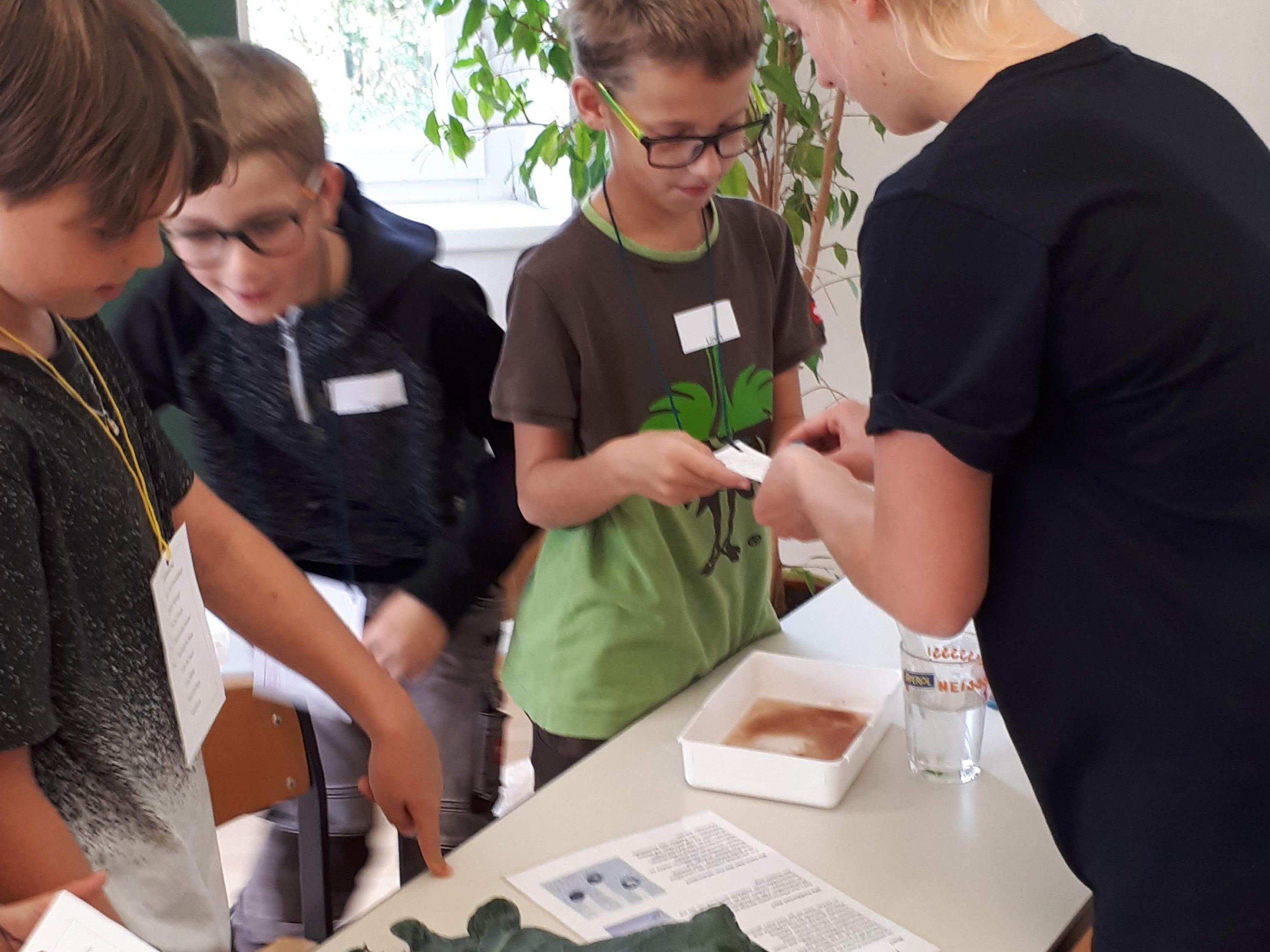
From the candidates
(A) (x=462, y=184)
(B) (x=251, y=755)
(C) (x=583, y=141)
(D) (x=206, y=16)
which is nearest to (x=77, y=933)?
(B) (x=251, y=755)

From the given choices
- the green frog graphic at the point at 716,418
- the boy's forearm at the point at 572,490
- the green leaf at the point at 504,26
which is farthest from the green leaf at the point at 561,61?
the boy's forearm at the point at 572,490

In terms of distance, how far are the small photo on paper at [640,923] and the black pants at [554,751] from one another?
43cm

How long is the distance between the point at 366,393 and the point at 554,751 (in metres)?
0.50

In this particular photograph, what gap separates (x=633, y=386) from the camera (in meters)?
1.45

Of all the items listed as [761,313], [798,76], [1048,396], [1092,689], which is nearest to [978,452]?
[1048,396]

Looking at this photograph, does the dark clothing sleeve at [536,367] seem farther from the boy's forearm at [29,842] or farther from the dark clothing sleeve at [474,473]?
the boy's forearm at [29,842]

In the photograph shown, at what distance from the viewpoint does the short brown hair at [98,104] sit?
71 cm

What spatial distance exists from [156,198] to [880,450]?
528mm

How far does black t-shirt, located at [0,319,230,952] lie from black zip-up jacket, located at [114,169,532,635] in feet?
1.54

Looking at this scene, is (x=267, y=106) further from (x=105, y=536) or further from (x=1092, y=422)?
(x=1092, y=422)

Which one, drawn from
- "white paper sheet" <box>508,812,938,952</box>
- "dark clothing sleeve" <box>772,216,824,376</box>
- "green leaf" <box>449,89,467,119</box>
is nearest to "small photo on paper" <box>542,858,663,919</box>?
"white paper sheet" <box>508,812,938,952</box>

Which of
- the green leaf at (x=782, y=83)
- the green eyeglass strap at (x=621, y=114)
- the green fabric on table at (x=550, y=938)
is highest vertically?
the green eyeglass strap at (x=621, y=114)

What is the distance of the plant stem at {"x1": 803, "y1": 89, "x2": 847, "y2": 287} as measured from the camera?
8.62 ft

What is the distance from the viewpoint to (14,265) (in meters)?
0.76
